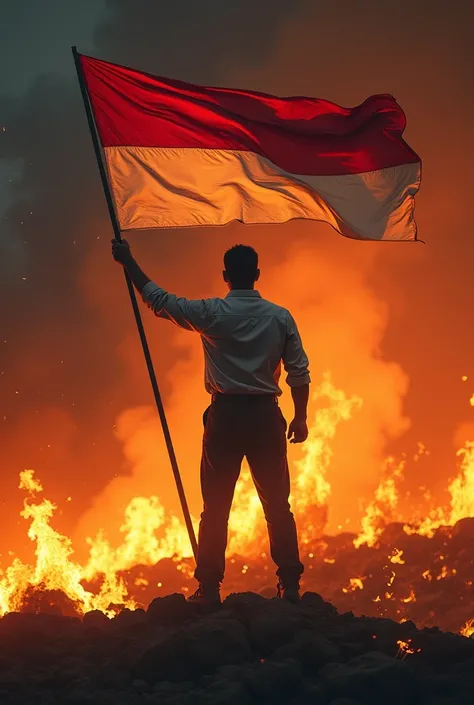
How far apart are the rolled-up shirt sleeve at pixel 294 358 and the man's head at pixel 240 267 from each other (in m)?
0.49

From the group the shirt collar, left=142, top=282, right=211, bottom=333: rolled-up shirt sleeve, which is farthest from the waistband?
the shirt collar

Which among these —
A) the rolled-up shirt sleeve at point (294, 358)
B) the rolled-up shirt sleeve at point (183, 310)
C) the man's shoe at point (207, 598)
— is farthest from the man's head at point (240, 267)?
the man's shoe at point (207, 598)

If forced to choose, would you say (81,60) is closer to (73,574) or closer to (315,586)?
(73,574)

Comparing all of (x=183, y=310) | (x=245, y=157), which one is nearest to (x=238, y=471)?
(x=183, y=310)

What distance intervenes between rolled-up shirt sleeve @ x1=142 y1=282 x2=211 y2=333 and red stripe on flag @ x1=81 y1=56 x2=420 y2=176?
2555 mm

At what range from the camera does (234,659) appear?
6.27m

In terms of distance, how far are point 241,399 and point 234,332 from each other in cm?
59

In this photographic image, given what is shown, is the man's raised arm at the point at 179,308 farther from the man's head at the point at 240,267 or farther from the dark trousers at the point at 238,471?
the dark trousers at the point at 238,471

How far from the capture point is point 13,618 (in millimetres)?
7570

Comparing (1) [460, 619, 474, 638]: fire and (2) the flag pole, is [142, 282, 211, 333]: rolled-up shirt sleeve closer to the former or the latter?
(2) the flag pole

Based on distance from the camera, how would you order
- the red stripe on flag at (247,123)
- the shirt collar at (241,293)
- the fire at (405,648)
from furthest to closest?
the red stripe on flag at (247,123) → the shirt collar at (241,293) → the fire at (405,648)

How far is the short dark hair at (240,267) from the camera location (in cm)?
739

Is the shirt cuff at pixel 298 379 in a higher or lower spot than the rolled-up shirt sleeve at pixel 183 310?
lower

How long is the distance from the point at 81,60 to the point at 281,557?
5605 mm
